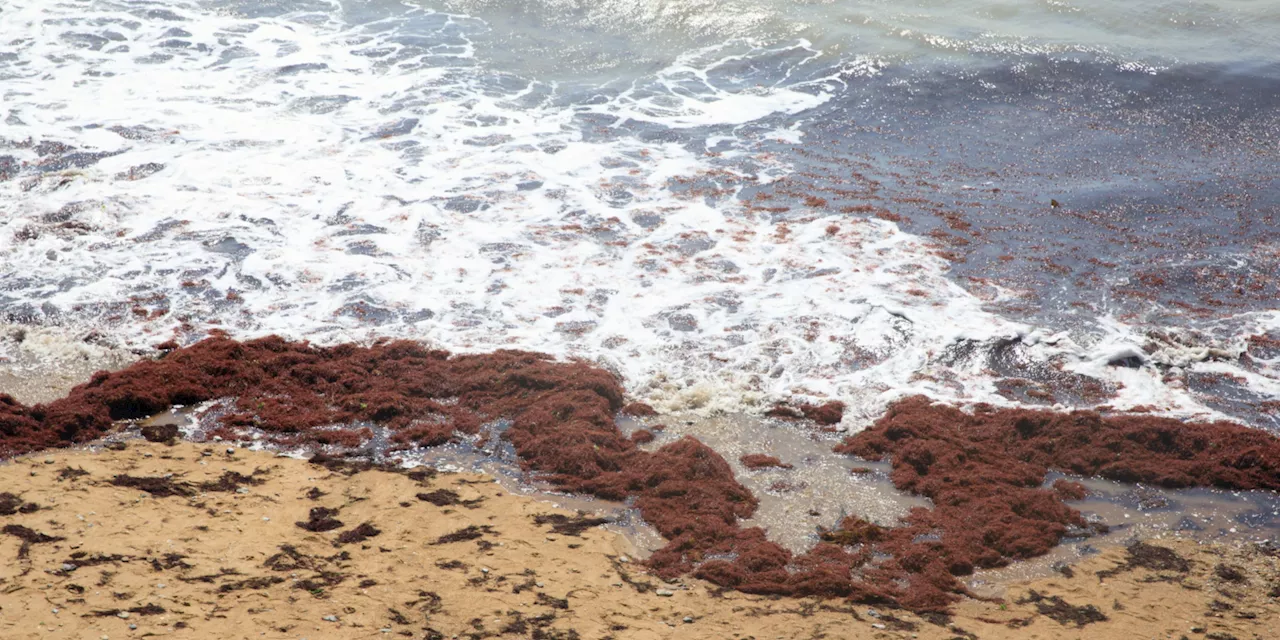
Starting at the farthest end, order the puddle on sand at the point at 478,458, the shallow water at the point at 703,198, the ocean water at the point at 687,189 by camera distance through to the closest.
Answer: the ocean water at the point at 687,189
the shallow water at the point at 703,198
the puddle on sand at the point at 478,458

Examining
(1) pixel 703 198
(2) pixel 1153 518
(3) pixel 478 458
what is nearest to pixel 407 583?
(3) pixel 478 458

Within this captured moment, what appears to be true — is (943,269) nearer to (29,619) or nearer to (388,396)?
(388,396)

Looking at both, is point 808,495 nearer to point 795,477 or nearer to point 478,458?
point 795,477

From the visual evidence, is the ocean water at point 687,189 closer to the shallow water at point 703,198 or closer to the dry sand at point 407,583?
the shallow water at point 703,198

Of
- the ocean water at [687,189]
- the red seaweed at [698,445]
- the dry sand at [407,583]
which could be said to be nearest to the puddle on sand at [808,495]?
the red seaweed at [698,445]

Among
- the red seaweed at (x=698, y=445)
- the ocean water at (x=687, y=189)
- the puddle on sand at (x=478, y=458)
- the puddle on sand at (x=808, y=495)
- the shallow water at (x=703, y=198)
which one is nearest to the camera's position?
the red seaweed at (x=698, y=445)

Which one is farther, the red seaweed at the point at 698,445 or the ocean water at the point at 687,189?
the ocean water at the point at 687,189
